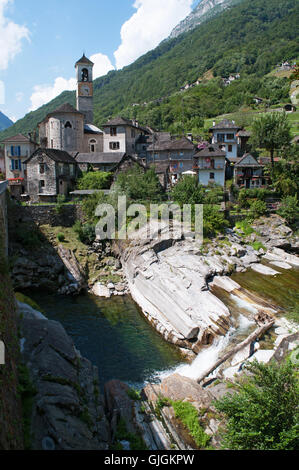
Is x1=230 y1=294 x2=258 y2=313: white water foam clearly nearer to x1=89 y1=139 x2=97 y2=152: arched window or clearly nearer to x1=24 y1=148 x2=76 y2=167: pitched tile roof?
x1=24 y1=148 x2=76 y2=167: pitched tile roof

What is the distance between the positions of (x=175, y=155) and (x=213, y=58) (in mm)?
132183

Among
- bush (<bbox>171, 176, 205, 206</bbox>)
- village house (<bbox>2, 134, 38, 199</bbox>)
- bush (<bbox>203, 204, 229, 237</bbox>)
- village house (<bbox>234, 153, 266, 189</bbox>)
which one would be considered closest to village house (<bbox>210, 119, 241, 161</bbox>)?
village house (<bbox>234, 153, 266, 189</bbox>)

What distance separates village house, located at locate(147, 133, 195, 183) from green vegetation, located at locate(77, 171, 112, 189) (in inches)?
379

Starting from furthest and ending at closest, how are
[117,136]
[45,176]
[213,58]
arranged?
[213,58], [117,136], [45,176]

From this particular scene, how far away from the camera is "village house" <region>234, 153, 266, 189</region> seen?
1811 inches

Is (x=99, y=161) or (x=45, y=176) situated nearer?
(x=45, y=176)

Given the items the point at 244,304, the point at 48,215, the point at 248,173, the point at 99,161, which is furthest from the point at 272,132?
the point at 48,215

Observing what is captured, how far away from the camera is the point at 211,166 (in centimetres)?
4591

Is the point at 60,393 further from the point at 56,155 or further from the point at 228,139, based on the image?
Result: the point at 228,139

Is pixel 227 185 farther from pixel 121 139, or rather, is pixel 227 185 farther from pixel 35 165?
pixel 35 165

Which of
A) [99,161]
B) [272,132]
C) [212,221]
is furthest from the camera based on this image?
[99,161]

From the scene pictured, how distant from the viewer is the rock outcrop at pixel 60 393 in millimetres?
9672

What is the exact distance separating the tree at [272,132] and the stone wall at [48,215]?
28019 millimetres

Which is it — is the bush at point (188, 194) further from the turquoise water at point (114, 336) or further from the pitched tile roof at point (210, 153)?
the turquoise water at point (114, 336)
